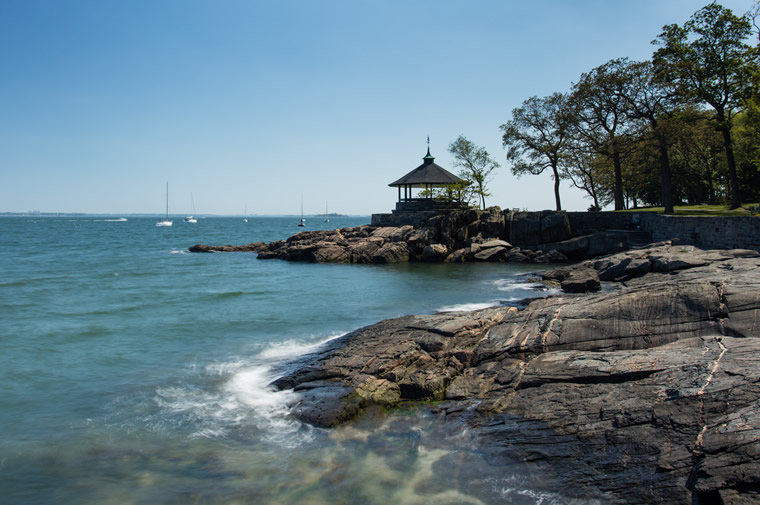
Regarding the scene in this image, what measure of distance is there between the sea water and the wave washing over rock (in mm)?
628

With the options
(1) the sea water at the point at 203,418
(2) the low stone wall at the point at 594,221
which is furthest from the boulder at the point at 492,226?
(1) the sea water at the point at 203,418

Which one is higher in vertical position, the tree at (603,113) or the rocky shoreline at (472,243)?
the tree at (603,113)

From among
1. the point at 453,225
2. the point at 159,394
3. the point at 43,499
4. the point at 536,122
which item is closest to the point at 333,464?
the point at 43,499

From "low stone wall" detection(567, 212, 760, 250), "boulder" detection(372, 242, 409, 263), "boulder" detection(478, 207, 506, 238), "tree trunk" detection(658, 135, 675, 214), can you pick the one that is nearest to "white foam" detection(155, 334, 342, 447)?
"low stone wall" detection(567, 212, 760, 250)

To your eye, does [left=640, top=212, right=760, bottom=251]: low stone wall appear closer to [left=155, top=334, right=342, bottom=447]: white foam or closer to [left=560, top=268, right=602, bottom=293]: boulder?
[left=560, top=268, right=602, bottom=293]: boulder

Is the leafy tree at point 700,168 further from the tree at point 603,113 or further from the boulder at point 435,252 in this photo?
the boulder at point 435,252

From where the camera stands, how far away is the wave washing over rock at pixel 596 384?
6.07 metres

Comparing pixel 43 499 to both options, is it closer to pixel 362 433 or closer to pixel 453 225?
pixel 362 433

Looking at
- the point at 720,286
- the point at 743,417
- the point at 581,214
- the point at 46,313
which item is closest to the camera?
the point at 743,417

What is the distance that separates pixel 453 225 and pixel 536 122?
1212 centimetres

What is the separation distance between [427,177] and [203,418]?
36.0 meters

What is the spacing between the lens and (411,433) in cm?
816

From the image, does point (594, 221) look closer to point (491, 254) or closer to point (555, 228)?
point (555, 228)

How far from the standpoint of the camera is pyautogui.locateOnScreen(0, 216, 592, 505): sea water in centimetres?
689
